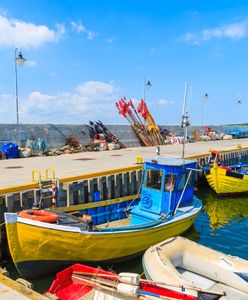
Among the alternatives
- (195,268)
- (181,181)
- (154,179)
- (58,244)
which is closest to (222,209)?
(181,181)

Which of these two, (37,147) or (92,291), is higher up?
(37,147)

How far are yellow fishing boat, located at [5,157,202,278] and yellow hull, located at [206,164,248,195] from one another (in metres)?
7.42

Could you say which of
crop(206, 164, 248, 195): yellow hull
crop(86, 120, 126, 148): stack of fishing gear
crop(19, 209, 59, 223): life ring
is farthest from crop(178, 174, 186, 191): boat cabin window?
crop(86, 120, 126, 148): stack of fishing gear

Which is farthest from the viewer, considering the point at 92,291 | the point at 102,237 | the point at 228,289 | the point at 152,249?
the point at 102,237

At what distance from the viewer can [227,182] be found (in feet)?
63.0

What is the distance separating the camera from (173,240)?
9.12 meters

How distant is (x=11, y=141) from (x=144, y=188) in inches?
637

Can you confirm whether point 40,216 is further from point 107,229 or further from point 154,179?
point 154,179

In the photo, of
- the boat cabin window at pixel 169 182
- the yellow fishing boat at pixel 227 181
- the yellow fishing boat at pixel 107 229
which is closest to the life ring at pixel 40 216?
the yellow fishing boat at pixel 107 229

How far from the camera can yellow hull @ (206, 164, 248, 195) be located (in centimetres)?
1911

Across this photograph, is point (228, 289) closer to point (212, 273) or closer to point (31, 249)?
point (212, 273)

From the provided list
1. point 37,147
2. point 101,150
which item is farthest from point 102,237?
point 101,150

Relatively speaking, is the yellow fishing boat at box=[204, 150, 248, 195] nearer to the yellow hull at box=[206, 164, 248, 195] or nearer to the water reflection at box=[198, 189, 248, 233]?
the yellow hull at box=[206, 164, 248, 195]

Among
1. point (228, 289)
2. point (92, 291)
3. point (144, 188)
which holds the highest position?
point (144, 188)
